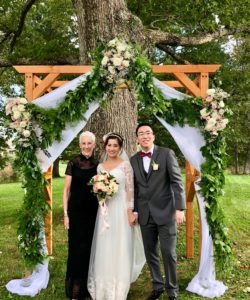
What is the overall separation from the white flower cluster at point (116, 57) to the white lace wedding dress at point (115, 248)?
1151 millimetres

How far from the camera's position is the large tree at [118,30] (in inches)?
274

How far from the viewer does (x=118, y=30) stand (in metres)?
6.96

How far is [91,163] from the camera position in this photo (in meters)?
5.17

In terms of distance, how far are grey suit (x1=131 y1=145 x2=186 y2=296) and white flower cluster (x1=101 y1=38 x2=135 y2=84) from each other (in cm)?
110

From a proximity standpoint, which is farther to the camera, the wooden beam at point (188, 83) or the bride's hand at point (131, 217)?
the wooden beam at point (188, 83)

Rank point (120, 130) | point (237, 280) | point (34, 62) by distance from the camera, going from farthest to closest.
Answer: point (34, 62), point (120, 130), point (237, 280)

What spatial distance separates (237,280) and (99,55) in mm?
3677

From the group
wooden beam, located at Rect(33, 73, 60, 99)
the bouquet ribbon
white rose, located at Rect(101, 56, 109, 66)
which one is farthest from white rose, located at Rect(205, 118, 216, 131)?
wooden beam, located at Rect(33, 73, 60, 99)

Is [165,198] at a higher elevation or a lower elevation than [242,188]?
higher

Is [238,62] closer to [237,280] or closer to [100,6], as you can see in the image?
[100,6]

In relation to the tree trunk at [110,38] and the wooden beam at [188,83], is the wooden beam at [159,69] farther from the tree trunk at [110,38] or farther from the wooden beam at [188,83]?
the tree trunk at [110,38]

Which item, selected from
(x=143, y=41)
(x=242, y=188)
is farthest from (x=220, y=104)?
(x=242, y=188)

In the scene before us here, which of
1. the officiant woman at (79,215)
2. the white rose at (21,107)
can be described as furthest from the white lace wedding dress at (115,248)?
the white rose at (21,107)

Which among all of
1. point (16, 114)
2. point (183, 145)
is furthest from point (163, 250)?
point (16, 114)
